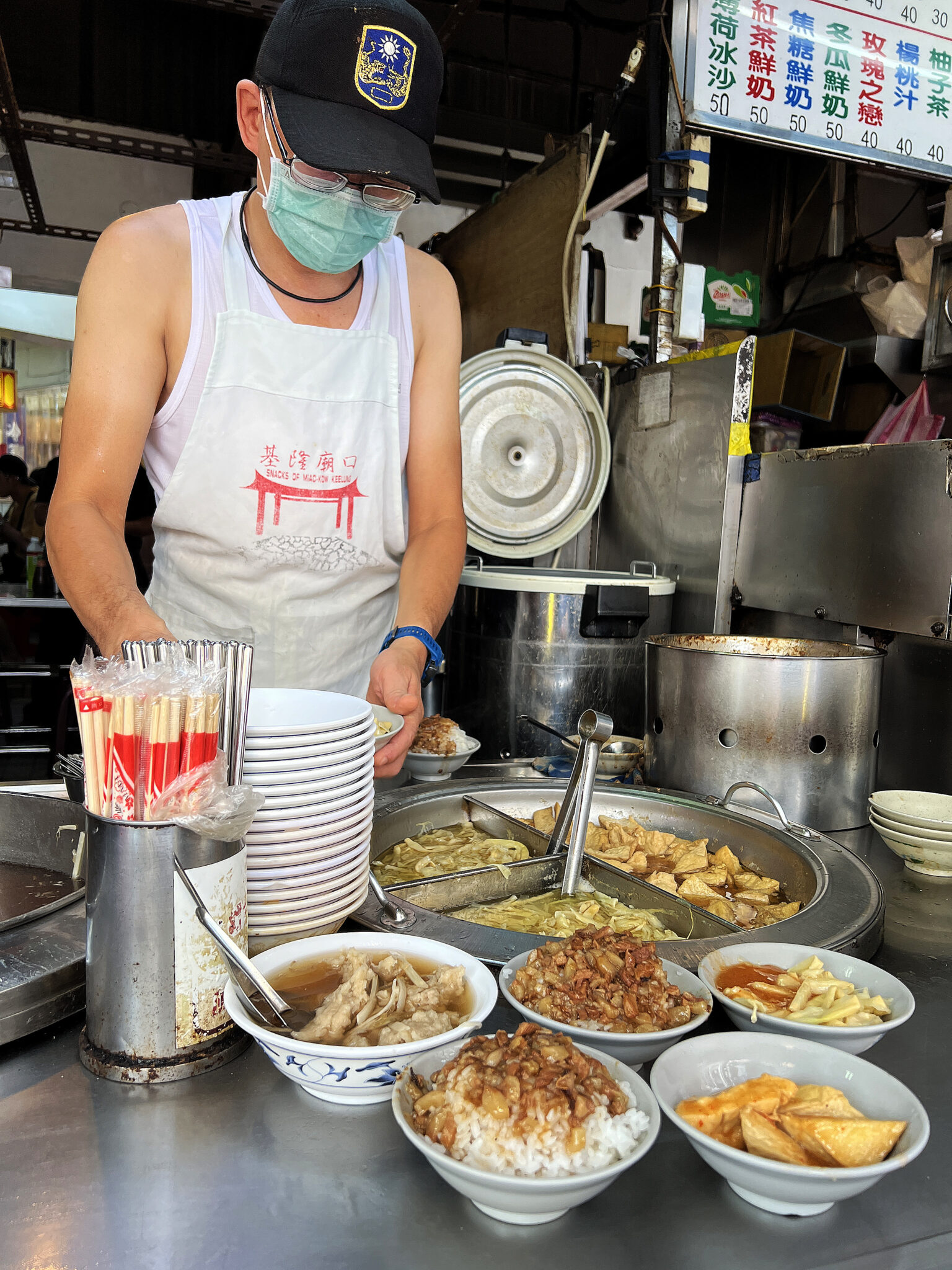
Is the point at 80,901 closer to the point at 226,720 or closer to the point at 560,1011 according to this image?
the point at 226,720

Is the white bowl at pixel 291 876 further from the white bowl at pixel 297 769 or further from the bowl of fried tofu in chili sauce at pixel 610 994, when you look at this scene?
the bowl of fried tofu in chili sauce at pixel 610 994

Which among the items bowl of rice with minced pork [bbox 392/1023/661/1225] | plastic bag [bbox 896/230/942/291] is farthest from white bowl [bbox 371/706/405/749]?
plastic bag [bbox 896/230/942/291]

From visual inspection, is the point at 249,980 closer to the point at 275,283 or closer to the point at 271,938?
the point at 271,938

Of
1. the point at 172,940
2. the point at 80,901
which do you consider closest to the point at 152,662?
the point at 172,940

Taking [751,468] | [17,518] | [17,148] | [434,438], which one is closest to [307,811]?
[434,438]

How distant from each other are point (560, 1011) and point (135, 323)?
1.59 metres

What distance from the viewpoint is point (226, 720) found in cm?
96

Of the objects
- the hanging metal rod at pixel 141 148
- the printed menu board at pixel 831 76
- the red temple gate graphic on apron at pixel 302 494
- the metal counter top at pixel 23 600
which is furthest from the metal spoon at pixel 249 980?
the hanging metal rod at pixel 141 148

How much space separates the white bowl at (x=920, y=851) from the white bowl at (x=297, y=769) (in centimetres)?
111

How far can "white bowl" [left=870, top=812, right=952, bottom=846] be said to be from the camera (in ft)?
5.34

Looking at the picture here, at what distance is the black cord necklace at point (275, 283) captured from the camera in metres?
2.06

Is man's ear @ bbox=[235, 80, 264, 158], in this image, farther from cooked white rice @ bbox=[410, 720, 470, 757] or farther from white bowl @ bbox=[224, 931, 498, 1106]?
white bowl @ bbox=[224, 931, 498, 1106]

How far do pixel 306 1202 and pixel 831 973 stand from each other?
0.67 m

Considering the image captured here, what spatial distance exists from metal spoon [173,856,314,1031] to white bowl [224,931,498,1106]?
0.6 inches
